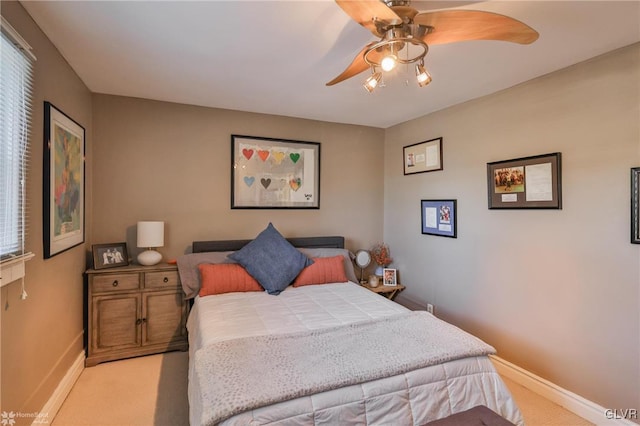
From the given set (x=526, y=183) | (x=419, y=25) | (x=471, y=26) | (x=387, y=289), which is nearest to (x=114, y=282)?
(x=387, y=289)

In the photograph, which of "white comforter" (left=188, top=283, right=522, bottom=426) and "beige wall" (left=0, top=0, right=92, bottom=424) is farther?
"beige wall" (left=0, top=0, right=92, bottom=424)

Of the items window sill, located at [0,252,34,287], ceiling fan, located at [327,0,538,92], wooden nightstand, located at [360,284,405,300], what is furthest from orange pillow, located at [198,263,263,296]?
ceiling fan, located at [327,0,538,92]

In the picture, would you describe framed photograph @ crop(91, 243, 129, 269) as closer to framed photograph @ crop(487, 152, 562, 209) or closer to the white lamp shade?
the white lamp shade

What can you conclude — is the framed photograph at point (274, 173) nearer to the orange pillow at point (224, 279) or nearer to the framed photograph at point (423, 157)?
the orange pillow at point (224, 279)

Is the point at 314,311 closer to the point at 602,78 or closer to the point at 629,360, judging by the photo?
the point at 629,360

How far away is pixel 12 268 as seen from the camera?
1.52m

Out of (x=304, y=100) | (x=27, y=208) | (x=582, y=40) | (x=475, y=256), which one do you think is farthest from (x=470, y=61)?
(x=27, y=208)

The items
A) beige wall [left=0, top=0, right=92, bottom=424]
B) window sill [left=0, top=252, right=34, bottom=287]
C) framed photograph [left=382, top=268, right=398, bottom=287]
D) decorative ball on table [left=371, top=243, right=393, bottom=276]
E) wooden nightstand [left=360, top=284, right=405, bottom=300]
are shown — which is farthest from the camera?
decorative ball on table [left=371, top=243, right=393, bottom=276]

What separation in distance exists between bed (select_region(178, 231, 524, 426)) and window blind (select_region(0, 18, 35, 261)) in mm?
1103

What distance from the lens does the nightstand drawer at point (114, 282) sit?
2.73m

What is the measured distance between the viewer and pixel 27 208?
173 centimetres

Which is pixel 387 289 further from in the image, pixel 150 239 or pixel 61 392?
pixel 61 392

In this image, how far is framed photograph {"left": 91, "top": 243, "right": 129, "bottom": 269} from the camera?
110 inches

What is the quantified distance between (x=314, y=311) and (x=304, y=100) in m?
2.00
